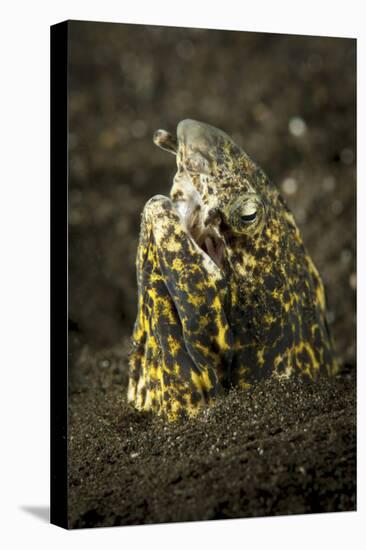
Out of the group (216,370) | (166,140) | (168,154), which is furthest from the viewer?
(168,154)

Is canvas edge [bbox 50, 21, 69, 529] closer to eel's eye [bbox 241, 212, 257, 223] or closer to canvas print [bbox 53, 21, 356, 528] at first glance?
canvas print [bbox 53, 21, 356, 528]

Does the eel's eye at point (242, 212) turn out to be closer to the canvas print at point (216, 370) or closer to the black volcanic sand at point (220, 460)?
the canvas print at point (216, 370)

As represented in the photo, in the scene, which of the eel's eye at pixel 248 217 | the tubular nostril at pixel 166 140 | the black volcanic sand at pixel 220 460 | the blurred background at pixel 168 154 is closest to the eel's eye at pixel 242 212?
the eel's eye at pixel 248 217

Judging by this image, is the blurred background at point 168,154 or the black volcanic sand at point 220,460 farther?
the blurred background at point 168,154

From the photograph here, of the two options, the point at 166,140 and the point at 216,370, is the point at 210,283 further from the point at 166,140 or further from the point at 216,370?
the point at 166,140

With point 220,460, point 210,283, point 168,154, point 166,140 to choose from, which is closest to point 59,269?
point 210,283

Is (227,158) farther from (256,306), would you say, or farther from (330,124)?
(330,124)

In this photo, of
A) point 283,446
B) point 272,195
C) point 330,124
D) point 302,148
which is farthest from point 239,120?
point 283,446
